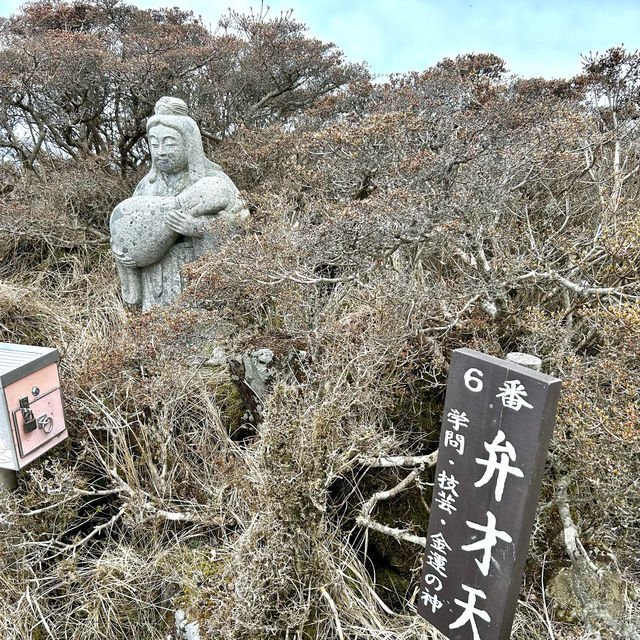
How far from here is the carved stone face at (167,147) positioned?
4.06 metres

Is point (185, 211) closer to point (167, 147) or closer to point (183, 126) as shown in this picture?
point (167, 147)

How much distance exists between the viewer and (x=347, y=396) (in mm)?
2596

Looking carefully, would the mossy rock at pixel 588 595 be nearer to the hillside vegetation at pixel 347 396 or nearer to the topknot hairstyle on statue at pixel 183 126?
the hillside vegetation at pixel 347 396

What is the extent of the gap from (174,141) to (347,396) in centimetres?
265

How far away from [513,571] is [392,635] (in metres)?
0.93

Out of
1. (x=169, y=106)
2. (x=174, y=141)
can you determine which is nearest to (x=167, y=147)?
(x=174, y=141)

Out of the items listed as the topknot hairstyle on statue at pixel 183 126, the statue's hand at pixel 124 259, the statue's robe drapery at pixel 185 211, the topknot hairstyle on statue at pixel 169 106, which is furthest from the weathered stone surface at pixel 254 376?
the topknot hairstyle on statue at pixel 169 106

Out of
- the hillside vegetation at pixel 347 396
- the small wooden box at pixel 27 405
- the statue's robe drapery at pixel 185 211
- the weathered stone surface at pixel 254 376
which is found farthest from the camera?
the statue's robe drapery at pixel 185 211

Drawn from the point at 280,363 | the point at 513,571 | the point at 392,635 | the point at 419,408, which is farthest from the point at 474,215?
the point at 392,635

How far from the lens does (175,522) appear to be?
3.00 metres

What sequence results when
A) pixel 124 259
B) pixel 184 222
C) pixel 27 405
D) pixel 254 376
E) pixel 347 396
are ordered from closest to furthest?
pixel 347 396 → pixel 27 405 → pixel 254 376 → pixel 184 222 → pixel 124 259

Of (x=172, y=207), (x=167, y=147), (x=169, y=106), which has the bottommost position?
(x=172, y=207)

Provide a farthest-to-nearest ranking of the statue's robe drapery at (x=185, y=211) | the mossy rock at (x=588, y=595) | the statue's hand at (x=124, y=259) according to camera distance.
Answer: the statue's hand at (x=124, y=259) < the statue's robe drapery at (x=185, y=211) < the mossy rock at (x=588, y=595)

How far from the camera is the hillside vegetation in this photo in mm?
2301
